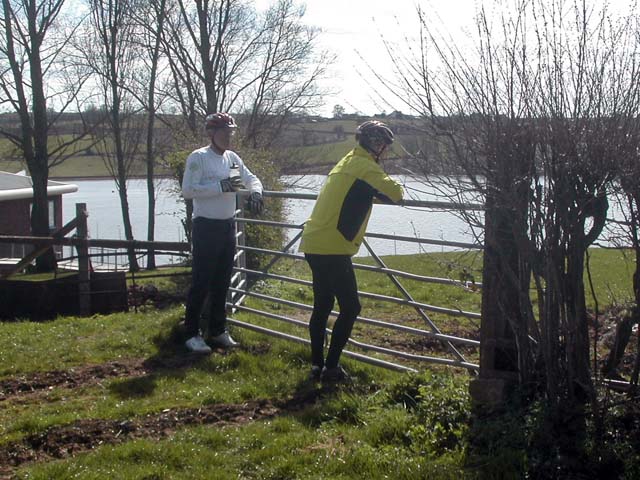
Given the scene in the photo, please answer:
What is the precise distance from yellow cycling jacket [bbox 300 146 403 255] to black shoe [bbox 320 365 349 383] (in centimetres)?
86

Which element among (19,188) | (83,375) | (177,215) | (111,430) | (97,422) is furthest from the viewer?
(19,188)

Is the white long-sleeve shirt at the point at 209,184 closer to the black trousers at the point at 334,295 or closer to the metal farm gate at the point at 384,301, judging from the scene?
the metal farm gate at the point at 384,301

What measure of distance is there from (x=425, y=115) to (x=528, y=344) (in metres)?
1.35

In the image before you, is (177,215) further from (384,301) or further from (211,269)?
(211,269)

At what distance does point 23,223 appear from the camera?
36188 mm

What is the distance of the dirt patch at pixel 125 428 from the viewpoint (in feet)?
Result: 15.7

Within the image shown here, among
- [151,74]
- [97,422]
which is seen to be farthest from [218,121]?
[151,74]

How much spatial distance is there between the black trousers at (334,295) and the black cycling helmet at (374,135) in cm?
80

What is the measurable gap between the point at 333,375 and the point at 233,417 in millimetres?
890

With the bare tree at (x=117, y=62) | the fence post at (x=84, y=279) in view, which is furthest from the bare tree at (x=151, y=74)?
the fence post at (x=84, y=279)

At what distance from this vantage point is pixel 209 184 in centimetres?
682

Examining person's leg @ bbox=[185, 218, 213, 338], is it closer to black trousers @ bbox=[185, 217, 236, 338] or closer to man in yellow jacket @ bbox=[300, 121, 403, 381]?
black trousers @ bbox=[185, 217, 236, 338]

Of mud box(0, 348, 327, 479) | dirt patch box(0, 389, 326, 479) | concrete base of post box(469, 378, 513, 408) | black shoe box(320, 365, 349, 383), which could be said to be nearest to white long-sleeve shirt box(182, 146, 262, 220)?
mud box(0, 348, 327, 479)

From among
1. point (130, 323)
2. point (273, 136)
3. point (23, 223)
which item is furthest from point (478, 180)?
point (23, 223)
